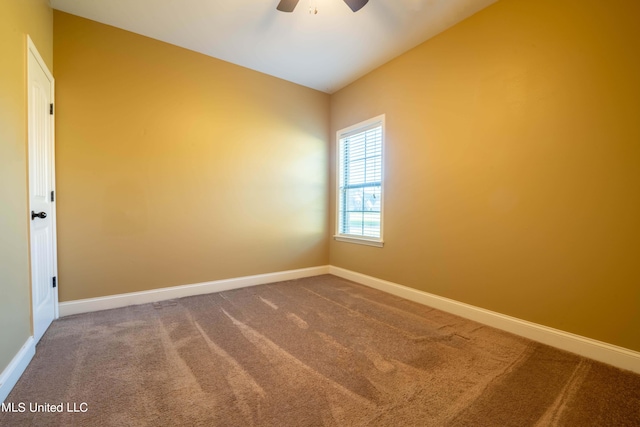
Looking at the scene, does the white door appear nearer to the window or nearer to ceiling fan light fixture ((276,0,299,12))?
ceiling fan light fixture ((276,0,299,12))

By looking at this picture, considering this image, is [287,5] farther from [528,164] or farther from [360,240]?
[360,240]

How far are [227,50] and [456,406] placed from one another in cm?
381

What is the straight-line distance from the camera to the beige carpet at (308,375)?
1.31 m

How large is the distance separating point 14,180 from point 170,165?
1.40m

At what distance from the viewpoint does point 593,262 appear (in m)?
1.86

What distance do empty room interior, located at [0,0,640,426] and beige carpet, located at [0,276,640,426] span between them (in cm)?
2

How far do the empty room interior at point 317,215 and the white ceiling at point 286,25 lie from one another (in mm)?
28

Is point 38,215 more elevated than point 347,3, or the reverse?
point 347,3

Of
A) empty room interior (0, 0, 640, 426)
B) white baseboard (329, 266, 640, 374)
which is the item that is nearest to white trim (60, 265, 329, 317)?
empty room interior (0, 0, 640, 426)

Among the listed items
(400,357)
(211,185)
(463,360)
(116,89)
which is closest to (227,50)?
(116,89)

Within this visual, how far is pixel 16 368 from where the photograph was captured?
1547mm

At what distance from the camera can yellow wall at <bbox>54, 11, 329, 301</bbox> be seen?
2.55 m

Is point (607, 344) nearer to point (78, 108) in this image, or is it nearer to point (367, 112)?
point (367, 112)

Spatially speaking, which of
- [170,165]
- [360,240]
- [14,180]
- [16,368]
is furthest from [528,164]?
[16,368]
